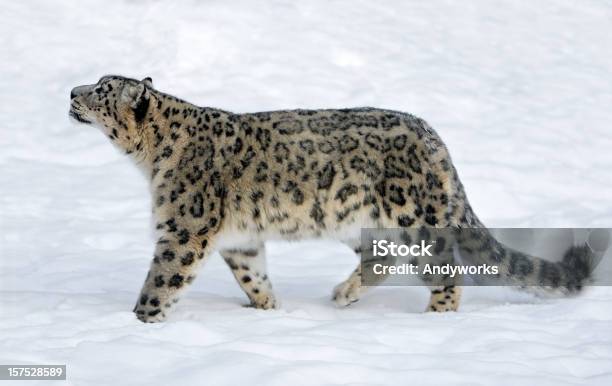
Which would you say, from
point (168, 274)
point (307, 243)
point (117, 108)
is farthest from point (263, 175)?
point (307, 243)

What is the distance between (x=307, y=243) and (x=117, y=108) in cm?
276

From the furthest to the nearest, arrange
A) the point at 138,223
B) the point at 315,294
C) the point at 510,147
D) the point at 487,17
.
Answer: the point at 487,17 → the point at 510,147 → the point at 138,223 → the point at 315,294

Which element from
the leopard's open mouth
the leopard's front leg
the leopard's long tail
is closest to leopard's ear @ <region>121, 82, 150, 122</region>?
the leopard's open mouth

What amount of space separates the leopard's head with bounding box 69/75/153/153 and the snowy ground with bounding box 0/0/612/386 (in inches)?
43.7

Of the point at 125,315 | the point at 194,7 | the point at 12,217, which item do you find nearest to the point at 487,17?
the point at 194,7

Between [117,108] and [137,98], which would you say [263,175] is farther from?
[117,108]

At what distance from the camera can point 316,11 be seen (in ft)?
48.3

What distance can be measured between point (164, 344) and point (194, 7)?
353 inches

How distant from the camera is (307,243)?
30.9ft

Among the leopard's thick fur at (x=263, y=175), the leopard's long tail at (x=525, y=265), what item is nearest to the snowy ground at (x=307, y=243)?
the leopard's long tail at (x=525, y=265)

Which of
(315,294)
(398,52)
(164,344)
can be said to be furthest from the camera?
(398,52)

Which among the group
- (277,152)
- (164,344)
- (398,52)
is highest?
(398,52)

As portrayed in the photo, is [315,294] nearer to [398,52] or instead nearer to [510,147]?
[510,147]

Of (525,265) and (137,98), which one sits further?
(525,265)
